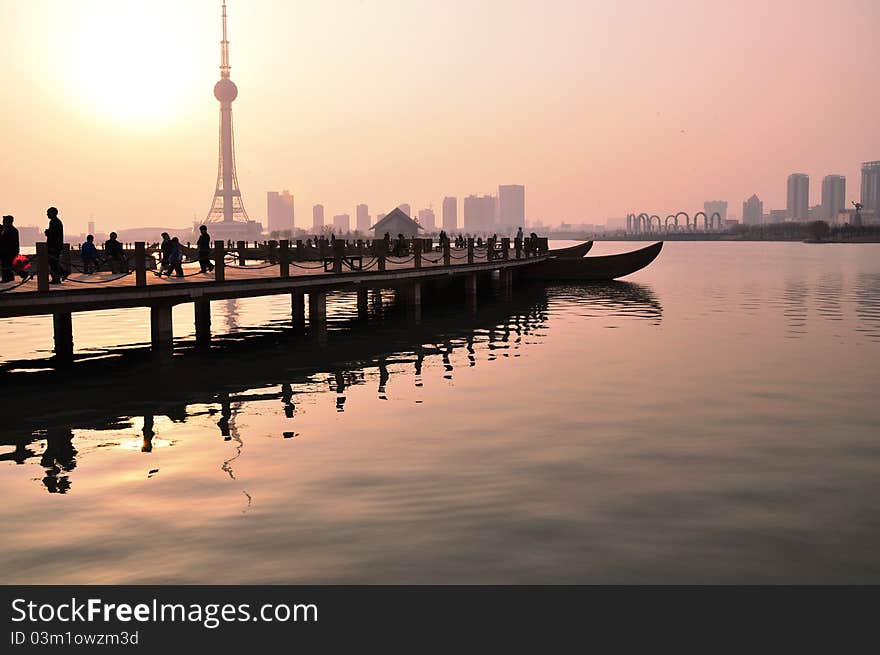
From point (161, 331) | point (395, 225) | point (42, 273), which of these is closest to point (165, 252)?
point (161, 331)

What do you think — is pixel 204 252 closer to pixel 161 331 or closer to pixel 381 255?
pixel 161 331

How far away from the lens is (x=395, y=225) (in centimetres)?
13162

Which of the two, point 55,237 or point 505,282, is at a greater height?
point 55,237

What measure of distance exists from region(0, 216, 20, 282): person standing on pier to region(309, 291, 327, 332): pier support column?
11.3 m

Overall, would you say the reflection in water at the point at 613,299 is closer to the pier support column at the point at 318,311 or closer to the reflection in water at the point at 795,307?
the reflection in water at the point at 795,307

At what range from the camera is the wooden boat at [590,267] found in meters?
66.0

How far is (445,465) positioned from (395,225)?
392ft

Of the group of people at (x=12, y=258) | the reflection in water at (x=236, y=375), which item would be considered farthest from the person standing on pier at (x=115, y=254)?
the group of people at (x=12, y=258)

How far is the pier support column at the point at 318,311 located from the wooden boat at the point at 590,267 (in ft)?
117

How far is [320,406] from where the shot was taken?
19.0 meters

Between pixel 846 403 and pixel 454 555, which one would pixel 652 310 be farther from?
pixel 454 555

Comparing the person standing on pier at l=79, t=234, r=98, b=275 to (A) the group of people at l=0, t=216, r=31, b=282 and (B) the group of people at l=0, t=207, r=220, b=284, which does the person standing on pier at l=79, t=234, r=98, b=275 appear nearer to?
(B) the group of people at l=0, t=207, r=220, b=284
